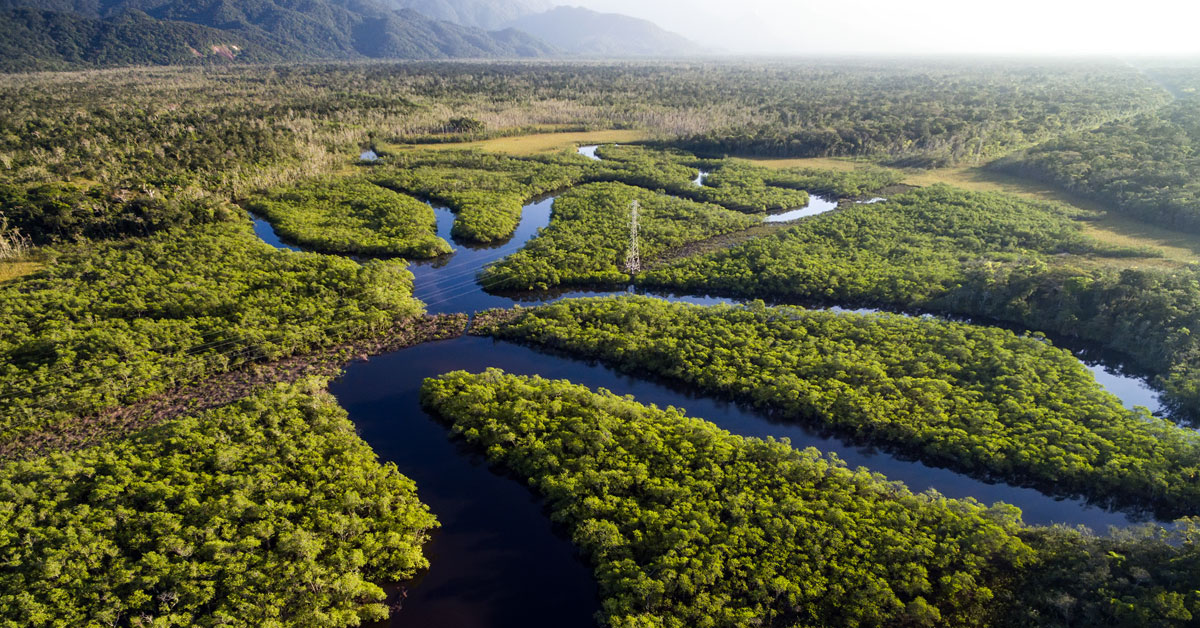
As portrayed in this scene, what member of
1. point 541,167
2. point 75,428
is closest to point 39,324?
point 75,428

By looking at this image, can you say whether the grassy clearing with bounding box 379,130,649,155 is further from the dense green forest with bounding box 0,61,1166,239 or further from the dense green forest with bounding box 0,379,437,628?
the dense green forest with bounding box 0,379,437,628

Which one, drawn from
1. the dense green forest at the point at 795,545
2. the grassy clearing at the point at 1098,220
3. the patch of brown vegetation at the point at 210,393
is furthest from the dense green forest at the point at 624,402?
the grassy clearing at the point at 1098,220

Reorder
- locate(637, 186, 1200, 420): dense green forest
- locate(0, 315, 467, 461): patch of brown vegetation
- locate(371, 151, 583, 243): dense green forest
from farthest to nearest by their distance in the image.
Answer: locate(371, 151, 583, 243): dense green forest < locate(637, 186, 1200, 420): dense green forest < locate(0, 315, 467, 461): patch of brown vegetation

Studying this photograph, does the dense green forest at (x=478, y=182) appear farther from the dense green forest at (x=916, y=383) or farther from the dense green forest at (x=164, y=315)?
the dense green forest at (x=916, y=383)

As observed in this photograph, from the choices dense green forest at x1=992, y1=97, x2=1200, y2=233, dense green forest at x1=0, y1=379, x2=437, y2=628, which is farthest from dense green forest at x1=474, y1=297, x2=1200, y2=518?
dense green forest at x1=992, y1=97, x2=1200, y2=233

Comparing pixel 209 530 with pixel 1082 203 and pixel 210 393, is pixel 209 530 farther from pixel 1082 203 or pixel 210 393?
pixel 1082 203
